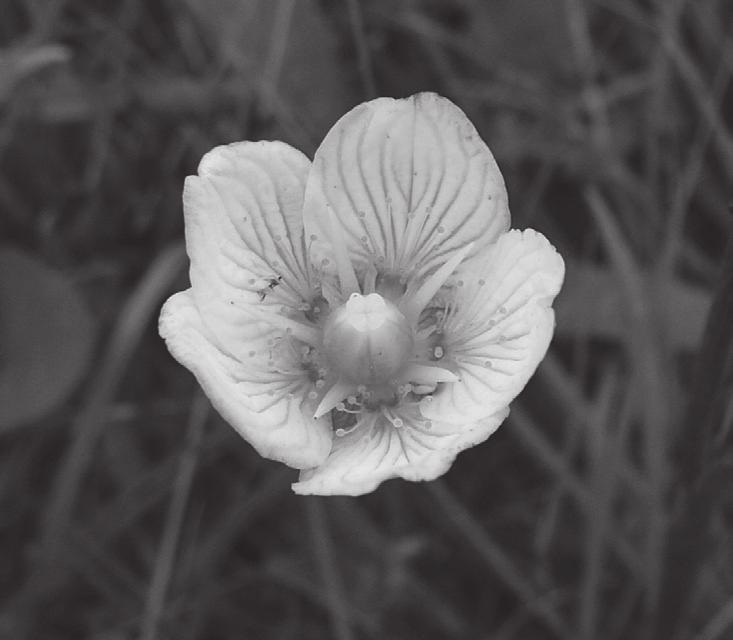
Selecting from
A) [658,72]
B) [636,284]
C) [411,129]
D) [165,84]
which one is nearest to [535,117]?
[658,72]

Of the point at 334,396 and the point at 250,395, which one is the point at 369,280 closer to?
the point at 334,396

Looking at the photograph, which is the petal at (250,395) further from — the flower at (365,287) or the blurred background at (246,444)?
the blurred background at (246,444)

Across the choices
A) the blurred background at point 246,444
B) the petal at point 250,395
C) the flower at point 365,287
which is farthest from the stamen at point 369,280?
the blurred background at point 246,444

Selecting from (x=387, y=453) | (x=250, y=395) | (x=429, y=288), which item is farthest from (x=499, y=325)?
(x=250, y=395)

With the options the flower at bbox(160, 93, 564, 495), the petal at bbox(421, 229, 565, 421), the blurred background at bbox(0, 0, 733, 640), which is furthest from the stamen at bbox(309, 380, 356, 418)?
the blurred background at bbox(0, 0, 733, 640)

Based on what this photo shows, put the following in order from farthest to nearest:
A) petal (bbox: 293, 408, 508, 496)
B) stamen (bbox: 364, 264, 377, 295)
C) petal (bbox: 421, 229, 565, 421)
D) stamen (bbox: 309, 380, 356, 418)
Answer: stamen (bbox: 364, 264, 377, 295) < stamen (bbox: 309, 380, 356, 418) < petal (bbox: 421, 229, 565, 421) < petal (bbox: 293, 408, 508, 496)

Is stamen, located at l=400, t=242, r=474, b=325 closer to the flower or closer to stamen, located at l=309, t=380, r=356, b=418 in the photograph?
the flower
